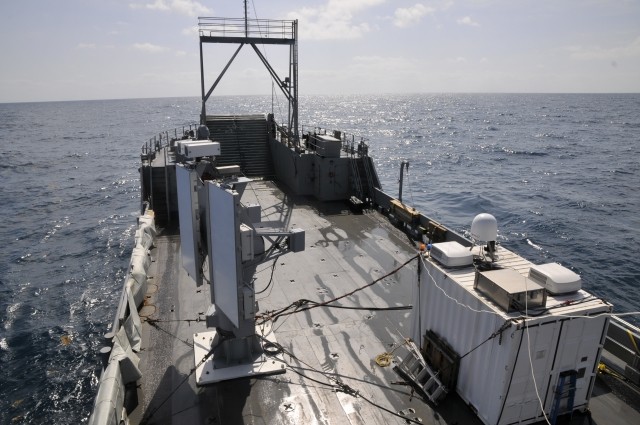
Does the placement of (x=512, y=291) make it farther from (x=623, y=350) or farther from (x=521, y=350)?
(x=623, y=350)

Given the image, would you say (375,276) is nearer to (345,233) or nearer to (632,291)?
(345,233)

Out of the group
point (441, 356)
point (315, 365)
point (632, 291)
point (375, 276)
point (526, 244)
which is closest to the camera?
point (441, 356)

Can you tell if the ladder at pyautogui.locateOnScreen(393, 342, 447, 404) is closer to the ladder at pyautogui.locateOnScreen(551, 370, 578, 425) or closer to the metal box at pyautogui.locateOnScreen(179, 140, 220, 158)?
the ladder at pyautogui.locateOnScreen(551, 370, 578, 425)

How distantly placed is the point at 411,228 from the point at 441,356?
8.16 m

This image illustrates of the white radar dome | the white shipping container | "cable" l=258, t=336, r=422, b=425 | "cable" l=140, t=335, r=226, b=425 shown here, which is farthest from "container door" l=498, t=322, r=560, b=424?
"cable" l=140, t=335, r=226, b=425

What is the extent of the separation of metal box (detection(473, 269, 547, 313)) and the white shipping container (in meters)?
0.10

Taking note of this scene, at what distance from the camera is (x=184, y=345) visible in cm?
906

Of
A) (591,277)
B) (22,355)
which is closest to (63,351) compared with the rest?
(22,355)

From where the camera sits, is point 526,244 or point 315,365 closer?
point 315,365

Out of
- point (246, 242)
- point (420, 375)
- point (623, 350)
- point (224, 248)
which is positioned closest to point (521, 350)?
point (420, 375)

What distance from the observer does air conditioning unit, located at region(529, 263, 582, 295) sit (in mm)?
6848

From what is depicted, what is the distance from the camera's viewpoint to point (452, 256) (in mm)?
7742

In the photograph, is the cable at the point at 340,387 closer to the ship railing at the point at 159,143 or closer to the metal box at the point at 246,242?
the metal box at the point at 246,242

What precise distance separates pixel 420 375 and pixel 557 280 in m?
2.77
